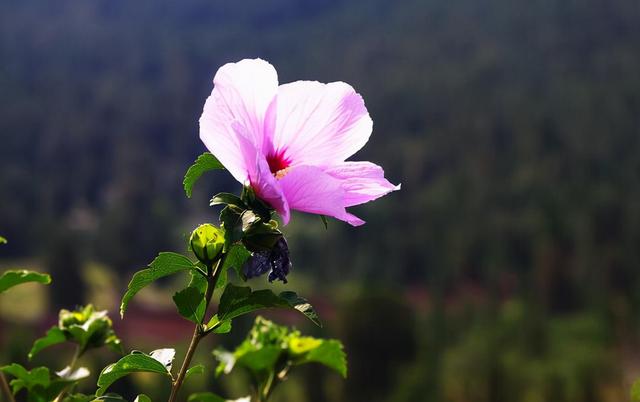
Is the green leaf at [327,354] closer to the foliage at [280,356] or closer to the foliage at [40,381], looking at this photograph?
the foliage at [280,356]

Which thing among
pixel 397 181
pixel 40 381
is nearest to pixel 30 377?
pixel 40 381

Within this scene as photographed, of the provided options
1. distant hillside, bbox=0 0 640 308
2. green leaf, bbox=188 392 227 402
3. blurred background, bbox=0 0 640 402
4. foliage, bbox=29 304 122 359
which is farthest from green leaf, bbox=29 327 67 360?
distant hillside, bbox=0 0 640 308

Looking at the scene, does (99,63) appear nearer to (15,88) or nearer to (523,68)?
(15,88)

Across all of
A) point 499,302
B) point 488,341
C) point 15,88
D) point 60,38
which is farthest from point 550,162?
point 60,38


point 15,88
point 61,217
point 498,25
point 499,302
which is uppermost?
point 498,25

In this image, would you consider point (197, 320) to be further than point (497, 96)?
No

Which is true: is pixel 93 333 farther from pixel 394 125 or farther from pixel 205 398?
pixel 394 125
